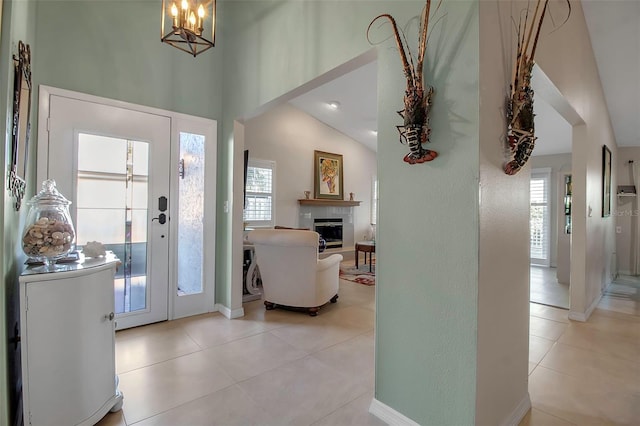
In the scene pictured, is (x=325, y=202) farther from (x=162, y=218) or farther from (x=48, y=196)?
(x=48, y=196)

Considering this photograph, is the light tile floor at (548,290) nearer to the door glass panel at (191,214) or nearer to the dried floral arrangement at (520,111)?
the dried floral arrangement at (520,111)

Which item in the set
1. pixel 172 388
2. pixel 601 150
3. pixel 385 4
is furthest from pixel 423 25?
pixel 601 150

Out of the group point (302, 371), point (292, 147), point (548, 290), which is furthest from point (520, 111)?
point (292, 147)

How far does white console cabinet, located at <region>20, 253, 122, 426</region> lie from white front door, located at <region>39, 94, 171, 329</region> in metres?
1.40

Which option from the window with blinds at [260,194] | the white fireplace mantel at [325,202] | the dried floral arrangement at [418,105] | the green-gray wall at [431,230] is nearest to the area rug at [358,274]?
the white fireplace mantel at [325,202]

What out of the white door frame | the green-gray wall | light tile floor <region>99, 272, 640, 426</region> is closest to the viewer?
the green-gray wall

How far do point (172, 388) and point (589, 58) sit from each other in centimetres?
503

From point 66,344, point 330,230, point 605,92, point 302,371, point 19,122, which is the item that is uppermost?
point 605,92

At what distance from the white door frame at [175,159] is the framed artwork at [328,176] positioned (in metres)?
3.48

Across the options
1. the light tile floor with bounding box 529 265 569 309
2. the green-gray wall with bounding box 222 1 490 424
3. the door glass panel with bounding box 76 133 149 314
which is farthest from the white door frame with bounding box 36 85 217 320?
the light tile floor with bounding box 529 265 569 309

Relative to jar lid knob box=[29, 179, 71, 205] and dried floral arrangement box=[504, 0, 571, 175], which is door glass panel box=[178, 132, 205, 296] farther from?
dried floral arrangement box=[504, 0, 571, 175]

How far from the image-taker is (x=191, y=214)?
3.46 meters

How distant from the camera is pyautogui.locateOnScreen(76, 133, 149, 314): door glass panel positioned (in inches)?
111

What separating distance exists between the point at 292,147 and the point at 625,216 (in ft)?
22.0
